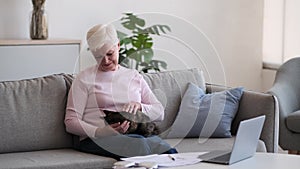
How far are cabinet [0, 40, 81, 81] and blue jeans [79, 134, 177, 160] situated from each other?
117cm

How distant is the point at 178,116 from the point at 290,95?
120 cm

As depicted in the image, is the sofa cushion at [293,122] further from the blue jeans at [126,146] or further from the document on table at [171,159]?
the document on table at [171,159]

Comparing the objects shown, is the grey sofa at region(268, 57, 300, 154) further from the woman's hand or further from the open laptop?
the open laptop

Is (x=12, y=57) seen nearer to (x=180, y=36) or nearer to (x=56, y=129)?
(x=56, y=129)

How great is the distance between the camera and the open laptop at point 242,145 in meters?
2.42

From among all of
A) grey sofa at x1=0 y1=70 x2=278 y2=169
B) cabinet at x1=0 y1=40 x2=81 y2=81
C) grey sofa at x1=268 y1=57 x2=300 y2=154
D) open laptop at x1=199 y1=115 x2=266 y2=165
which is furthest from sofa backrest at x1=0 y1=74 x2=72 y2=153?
grey sofa at x1=268 y1=57 x2=300 y2=154

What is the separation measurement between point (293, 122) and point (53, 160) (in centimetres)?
187

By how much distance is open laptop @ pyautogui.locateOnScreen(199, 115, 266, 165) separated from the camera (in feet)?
7.94

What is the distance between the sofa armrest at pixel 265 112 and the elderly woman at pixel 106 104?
61cm

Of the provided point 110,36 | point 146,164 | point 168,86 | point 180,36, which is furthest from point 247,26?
point 146,164

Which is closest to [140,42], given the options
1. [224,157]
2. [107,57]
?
[107,57]

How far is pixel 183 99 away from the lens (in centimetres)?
368

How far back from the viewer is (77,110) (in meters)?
3.22

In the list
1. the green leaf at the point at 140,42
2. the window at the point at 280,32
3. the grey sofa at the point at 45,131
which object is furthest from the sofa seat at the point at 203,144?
the window at the point at 280,32
